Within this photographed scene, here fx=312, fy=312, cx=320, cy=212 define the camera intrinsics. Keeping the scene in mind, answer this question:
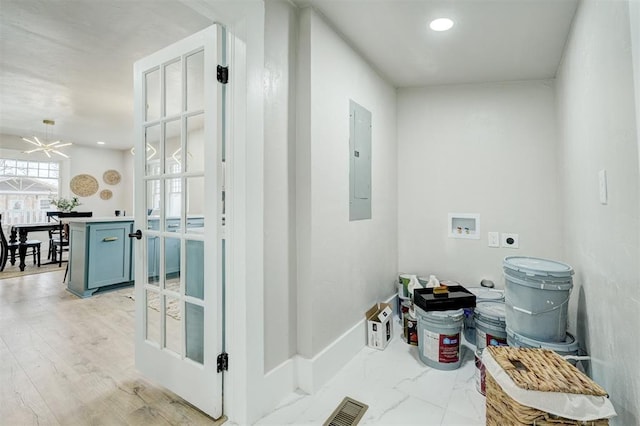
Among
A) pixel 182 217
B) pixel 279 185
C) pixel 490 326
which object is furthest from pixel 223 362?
pixel 490 326

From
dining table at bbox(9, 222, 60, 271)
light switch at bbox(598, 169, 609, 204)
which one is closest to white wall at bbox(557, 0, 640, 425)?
light switch at bbox(598, 169, 609, 204)

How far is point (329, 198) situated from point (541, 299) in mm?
1300

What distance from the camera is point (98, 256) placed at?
12.6 ft

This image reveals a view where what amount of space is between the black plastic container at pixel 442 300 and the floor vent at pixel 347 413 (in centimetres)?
79

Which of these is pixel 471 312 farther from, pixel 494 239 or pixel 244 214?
pixel 244 214

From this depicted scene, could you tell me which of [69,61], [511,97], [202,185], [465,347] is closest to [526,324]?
[465,347]

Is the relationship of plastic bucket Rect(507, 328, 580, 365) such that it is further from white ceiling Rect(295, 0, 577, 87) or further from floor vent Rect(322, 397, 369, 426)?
white ceiling Rect(295, 0, 577, 87)

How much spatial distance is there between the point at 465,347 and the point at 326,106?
212 centimetres

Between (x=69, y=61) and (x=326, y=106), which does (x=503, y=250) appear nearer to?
(x=326, y=106)

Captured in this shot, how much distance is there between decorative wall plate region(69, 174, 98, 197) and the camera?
7227 millimetres

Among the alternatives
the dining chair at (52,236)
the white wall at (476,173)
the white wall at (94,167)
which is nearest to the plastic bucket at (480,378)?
the white wall at (476,173)

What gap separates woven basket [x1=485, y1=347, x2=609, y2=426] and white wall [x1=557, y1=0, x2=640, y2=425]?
0.49ft

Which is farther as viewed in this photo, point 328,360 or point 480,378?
point 328,360

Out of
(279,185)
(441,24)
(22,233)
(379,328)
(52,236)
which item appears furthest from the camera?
(52,236)
